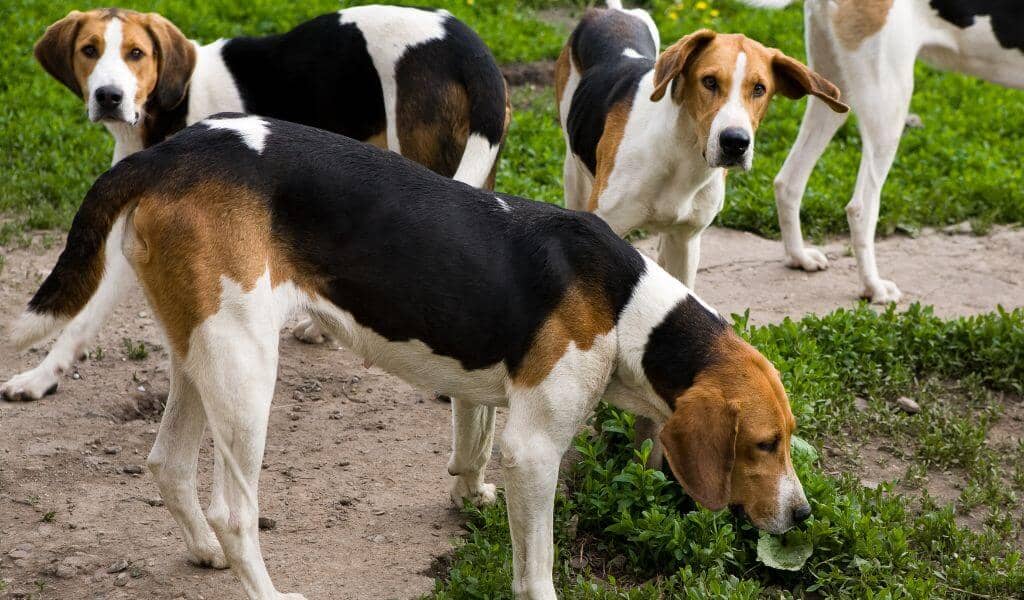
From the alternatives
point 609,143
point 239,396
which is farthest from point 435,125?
point 239,396

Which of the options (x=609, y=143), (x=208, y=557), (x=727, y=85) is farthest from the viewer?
(x=609, y=143)

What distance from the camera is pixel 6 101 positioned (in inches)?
332

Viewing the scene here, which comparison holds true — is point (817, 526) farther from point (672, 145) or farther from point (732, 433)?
point (672, 145)

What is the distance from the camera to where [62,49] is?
221 inches

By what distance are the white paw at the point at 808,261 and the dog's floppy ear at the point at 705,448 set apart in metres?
3.63

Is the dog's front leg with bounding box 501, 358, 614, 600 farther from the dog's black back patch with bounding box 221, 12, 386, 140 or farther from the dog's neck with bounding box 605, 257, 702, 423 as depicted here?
the dog's black back patch with bounding box 221, 12, 386, 140

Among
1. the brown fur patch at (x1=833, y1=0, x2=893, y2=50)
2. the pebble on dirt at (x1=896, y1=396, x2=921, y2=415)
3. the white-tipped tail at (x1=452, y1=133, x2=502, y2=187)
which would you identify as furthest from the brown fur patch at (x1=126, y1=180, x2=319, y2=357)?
the brown fur patch at (x1=833, y1=0, x2=893, y2=50)

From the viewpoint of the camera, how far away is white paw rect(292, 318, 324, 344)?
591 centimetres

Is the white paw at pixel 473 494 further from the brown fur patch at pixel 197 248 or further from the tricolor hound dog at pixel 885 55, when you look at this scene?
the tricolor hound dog at pixel 885 55

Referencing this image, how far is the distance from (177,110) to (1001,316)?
4120 millimetres

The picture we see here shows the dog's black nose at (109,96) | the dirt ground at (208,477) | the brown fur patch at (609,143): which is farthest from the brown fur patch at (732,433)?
the dog's black nose at (109,96)

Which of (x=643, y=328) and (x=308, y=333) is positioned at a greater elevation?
(x=643, y=328)

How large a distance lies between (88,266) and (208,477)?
4.61 feet

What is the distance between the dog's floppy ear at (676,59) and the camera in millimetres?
4867
